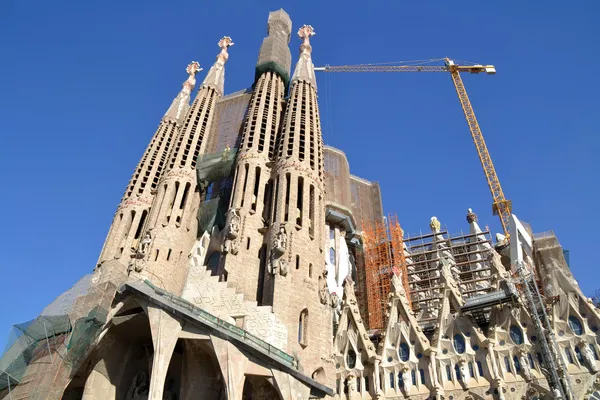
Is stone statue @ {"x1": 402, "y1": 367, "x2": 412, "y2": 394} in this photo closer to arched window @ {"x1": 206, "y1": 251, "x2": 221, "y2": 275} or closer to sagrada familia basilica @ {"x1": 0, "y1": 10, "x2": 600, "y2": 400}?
sagrada familia basilica @ {"x1": 0, "y1": 10, "x2": 600, "y2": 400}

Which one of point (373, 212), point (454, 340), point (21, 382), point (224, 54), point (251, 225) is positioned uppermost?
point (224, 54)

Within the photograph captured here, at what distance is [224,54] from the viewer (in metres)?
48.5

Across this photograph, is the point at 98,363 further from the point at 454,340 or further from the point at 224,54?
the point at 224,54

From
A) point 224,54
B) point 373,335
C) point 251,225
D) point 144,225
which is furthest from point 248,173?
point 224,54

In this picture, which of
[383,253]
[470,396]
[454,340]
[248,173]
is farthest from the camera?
[383,253]

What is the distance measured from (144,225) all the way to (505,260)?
29386mm

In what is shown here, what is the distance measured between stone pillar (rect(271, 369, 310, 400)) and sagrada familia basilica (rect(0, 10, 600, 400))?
0.15 ft

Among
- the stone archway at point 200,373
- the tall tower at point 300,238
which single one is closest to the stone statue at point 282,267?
the tall tower at point 300,238

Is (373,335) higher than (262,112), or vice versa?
(262,112)

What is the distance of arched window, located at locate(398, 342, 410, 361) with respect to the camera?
92.6 feet

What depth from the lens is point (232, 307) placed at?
24016mm

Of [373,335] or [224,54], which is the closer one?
[373,335]

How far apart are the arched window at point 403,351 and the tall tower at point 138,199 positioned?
642 inches

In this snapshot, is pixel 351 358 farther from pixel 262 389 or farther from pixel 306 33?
pixel 306 33
